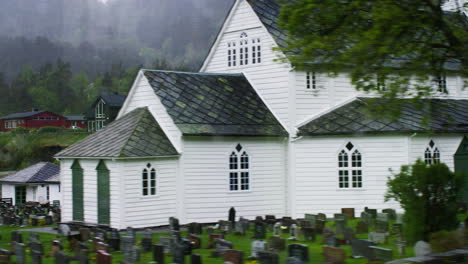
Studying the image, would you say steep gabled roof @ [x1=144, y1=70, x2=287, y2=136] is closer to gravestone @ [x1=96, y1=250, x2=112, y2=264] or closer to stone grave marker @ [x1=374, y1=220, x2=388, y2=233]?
stone grave marker @ [x1=374, y1=220, x2=388, y2=233]

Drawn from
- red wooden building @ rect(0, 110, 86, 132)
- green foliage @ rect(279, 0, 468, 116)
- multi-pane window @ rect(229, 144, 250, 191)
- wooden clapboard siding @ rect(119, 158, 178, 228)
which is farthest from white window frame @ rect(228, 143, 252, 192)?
red wooden building @ rect(0, 110, 86, 132)

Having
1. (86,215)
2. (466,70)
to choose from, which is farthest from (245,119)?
(466,70)

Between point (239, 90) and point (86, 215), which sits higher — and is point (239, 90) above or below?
above

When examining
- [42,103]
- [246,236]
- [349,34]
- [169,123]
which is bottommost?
[246,236]

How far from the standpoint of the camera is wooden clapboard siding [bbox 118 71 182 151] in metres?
27.3

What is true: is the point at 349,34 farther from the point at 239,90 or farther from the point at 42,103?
the point at 42,103

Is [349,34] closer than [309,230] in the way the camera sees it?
Yes

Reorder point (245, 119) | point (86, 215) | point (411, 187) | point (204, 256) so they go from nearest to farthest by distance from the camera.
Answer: point (411, 187)
point (204, 256)
point (86, 215)
point (245, 119)

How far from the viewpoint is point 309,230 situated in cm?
2092

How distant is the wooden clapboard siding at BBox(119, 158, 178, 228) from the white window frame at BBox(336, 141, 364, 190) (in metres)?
7.85

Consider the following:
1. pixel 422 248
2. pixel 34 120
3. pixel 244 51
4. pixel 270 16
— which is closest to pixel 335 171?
pixel 244 51

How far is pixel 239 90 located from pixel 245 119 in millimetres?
2200

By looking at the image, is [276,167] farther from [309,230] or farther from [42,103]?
[42,103]

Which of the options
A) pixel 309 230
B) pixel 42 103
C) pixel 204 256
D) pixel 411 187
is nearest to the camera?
pixel 411 187
